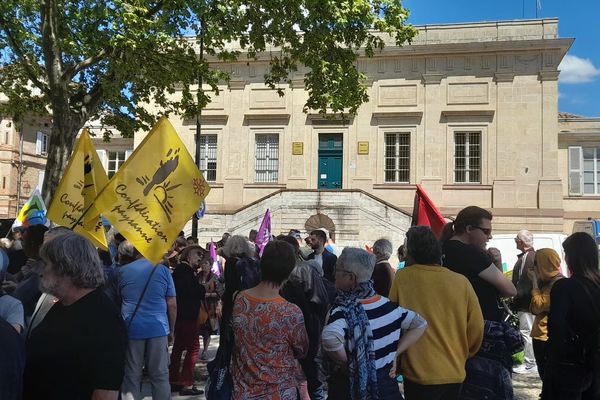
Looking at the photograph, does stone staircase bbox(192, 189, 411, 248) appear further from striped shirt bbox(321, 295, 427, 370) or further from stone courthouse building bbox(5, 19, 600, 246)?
striped shirt bbox(321, 295, 427, 370)

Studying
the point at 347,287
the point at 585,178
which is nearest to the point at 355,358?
the point at 347,287

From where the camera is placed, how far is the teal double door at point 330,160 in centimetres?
2750

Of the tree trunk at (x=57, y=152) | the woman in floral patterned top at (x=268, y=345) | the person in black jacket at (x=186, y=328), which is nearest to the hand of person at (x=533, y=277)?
the woman in floral patterned top at (x=268, y=345)

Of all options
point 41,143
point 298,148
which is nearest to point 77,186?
point 298,148

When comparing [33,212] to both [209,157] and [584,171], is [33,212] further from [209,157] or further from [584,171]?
[584,171]

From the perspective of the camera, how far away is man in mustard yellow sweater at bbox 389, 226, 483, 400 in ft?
11.7

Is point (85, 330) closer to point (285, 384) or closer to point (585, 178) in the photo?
point (285, 384)

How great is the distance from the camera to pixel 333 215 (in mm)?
24891

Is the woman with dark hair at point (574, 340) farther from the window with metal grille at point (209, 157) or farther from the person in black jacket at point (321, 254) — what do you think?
the window with metal grille at point (209, 157)

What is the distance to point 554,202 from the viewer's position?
25.1m

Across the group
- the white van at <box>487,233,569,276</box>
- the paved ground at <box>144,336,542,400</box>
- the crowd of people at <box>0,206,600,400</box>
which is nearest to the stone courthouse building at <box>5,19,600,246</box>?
the white van at <box>487,233,569,276</box>

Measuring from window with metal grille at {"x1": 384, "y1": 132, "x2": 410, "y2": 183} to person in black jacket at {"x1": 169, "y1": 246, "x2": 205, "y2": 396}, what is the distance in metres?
21.0

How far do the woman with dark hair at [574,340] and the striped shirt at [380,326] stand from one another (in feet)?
3.44

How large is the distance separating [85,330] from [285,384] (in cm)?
141
